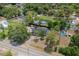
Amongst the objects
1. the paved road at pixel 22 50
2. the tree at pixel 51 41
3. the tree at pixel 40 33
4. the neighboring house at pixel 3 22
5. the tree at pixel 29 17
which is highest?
the tree at pixel 29 17

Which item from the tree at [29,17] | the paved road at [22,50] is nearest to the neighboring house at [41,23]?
the tree at [29,17]

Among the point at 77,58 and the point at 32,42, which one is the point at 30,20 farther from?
the point at 77,58

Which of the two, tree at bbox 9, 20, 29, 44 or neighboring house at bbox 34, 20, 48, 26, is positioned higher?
neighboring house at bbox 34, 20, 48, 26

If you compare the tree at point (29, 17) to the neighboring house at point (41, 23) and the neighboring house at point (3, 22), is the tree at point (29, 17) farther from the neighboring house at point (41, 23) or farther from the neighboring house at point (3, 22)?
the neighboring house at point (3, 22)

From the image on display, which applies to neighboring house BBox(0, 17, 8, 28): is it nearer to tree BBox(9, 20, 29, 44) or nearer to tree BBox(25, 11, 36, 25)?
tree BBox(9, 20, 29, 44)

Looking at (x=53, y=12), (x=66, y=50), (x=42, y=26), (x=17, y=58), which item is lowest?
(x=17, y=58)

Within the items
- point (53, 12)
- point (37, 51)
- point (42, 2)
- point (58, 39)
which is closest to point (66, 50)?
point (58, 39)

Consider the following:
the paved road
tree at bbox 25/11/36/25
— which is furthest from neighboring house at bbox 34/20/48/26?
the paved road

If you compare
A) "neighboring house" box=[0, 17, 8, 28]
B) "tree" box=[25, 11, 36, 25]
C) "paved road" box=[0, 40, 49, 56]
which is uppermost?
"tree" box=[25, 11, 36, 25]
